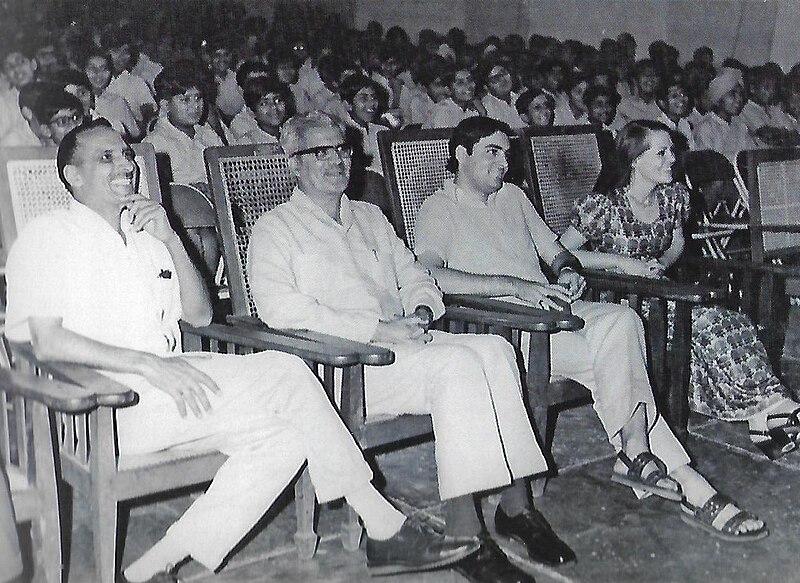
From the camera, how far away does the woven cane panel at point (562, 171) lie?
3068 millimetres

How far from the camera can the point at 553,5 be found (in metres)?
7.58

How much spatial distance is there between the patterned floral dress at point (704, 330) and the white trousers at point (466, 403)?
0.93 m

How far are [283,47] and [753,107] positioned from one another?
3.56 metres

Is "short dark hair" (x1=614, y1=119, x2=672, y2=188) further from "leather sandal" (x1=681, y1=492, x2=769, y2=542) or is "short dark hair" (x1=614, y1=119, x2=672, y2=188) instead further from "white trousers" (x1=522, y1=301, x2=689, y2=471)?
"leather sandal" (x1=681, y1=492, x2=769, y2=542)

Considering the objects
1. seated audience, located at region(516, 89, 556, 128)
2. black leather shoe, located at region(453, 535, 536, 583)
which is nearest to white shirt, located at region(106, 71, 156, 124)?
seated audience, located at region(516, 89, 556, 128)

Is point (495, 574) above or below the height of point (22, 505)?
below

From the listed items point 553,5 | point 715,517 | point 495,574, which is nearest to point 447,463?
point 495,574

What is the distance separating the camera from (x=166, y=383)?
1.71 m

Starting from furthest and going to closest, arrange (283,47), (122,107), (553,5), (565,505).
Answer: (553,5) < (283,47) < (122,107) < (565,505)

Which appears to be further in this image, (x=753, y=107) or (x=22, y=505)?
(x=753, y=107)

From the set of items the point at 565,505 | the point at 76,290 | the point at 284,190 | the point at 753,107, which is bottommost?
the point at 565,505

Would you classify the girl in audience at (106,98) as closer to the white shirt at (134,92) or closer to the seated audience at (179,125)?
the white shirt at (134,92)

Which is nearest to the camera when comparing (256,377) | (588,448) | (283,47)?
(256,377)

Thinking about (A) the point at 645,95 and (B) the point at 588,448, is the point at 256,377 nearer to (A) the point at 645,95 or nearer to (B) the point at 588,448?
(B) the point at 588,448
